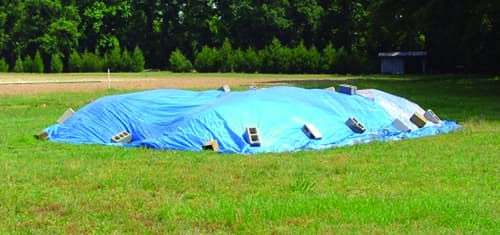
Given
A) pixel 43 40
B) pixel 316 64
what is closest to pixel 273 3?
pixel 316 64

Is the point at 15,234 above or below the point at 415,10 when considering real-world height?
below

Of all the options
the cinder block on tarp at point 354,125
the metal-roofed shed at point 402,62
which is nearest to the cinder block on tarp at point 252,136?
the cinder block on tarp at point 354,125

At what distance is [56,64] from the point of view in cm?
7831

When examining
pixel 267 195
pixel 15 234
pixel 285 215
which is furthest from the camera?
pixel 267 195

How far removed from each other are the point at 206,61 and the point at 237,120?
63.4 metres

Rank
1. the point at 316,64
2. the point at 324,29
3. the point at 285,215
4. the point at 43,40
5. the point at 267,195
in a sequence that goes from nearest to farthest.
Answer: the point at 285,215 < the point at 267,195 < the point at 316,64 < the point at 324,29 < the point at 43,40

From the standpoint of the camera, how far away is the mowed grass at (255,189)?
6234mm

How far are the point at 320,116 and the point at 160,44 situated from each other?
7290 cm

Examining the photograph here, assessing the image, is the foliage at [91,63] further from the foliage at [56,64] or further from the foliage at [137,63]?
the foliage at [137,63]

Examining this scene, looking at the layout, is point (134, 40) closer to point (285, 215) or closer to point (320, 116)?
point (320, 116)

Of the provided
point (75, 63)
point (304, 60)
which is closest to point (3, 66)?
point (75, 63)

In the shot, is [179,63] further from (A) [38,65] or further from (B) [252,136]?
(B) [252,136]

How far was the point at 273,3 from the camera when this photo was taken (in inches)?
3019

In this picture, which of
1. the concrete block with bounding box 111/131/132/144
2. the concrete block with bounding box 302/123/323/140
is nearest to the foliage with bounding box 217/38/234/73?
the concrete block with bounding box 111/131/132/144
